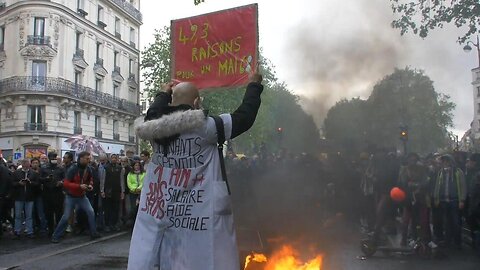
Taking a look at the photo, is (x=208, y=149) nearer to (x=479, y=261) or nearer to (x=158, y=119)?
(x=158, y=119)

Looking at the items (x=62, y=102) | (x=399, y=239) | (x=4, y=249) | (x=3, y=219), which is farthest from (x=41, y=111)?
(x=399, y=239)

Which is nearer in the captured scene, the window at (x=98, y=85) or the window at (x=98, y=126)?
the window at (x=98, y=126)

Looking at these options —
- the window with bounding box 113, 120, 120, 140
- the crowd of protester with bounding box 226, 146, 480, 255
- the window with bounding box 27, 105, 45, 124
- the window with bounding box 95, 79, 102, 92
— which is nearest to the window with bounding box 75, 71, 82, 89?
the window with bounding box 95, 79, 102, 92

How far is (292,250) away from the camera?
5199mm

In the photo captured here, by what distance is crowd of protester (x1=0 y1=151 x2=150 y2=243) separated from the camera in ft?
28.9

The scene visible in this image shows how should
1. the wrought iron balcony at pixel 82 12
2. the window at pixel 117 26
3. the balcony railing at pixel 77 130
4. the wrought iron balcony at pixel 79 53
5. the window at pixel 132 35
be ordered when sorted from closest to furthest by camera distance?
the balcony railing at pixel 77 130 → the wrought iron balcony at pixel 79 53 → the wrought iron balcony at pixel 82 12 → the window at pixel 117 26 → the window at pixel 132 35

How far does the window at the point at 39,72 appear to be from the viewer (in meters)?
29.9

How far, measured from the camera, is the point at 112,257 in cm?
707

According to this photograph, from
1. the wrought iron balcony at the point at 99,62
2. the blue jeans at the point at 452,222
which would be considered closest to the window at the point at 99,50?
the wrought iron balcony at the point at 99,62

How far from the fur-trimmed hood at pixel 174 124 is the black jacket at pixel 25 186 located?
755 centimetres

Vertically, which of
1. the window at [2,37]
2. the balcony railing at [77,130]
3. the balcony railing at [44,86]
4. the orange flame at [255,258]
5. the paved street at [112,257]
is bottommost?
the paved street at [112,257]

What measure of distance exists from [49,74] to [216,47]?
27883mm

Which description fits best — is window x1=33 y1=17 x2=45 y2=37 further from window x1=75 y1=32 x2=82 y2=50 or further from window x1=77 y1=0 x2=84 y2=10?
window x1=77 y1=0 x2=84 y2=10

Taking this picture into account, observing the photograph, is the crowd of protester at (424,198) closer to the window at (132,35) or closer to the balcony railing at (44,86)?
the balcony railing at (44,86)
